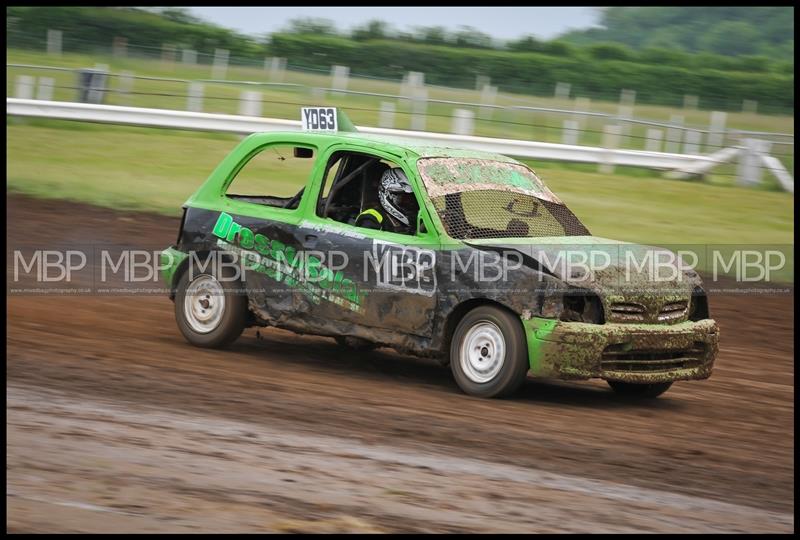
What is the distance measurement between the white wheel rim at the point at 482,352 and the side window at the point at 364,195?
3.35 feet

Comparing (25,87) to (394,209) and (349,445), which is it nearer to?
(394,209)

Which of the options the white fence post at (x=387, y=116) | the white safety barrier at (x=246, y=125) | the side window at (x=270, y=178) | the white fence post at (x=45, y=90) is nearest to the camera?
the side window at (x=270, y=178)

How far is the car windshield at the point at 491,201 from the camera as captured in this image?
811cm

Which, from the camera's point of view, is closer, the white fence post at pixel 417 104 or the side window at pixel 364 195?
the side window at pixel 364 195

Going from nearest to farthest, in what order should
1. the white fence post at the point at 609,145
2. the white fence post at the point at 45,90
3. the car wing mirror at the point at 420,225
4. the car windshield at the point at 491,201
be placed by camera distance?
1. the car wing mirror at the point at 420,225
2. the car windshield at the point at 491,201
3. the white fence post at the point at 609,145
4. the white fence post at the point at 45,90

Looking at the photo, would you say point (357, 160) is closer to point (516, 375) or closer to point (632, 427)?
point (516, 375)

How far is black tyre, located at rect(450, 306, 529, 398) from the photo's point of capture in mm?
7512

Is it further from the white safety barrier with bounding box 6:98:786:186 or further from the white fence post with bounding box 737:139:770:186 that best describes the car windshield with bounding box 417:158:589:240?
the white fence post with bounding box 737:139:770:186

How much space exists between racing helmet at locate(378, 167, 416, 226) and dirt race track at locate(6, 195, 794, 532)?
1235 millimetres

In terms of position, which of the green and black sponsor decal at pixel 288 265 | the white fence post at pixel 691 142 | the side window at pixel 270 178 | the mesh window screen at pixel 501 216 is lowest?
the green and black sponsor decal at pixel 288 265

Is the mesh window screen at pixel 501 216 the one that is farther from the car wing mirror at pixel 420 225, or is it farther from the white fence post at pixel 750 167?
the white fence post at pixel 750 167

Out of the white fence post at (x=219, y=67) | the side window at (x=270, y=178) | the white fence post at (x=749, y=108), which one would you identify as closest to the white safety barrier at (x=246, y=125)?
the side window at (x=270, y=178)

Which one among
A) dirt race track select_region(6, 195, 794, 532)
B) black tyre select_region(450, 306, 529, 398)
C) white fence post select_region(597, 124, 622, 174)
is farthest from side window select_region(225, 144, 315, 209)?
black tyre select_region(450, 306, 529, 398)

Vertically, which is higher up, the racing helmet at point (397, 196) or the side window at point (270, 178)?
the side window at point (270, 178)
